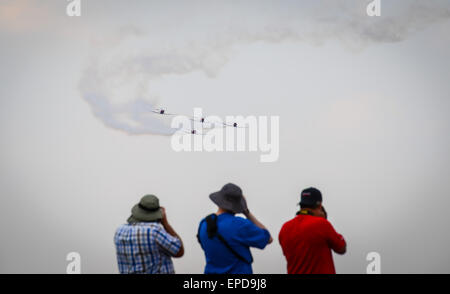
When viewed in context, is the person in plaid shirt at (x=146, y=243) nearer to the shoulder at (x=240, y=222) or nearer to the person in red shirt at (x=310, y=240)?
the shoulder at (x=240, y=222)

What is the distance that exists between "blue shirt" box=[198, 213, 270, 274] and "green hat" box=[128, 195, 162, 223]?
317 mm

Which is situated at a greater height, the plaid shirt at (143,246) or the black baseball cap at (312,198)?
the black baseball cap at (312,198)

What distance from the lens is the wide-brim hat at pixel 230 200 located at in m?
2.81

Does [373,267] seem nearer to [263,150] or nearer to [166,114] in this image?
[263,150]

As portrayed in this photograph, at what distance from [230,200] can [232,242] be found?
0.87 ft

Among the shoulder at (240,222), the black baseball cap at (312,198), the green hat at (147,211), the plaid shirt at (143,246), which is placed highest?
the black baseball cap at (312,198)

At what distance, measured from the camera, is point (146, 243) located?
106 inches

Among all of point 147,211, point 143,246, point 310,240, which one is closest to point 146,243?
point 143,246

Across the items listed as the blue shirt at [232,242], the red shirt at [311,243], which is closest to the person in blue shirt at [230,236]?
the blue shirt at [232,242]

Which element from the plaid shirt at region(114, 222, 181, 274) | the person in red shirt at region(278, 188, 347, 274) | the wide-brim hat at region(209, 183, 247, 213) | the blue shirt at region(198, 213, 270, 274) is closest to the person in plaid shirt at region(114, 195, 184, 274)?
the plaid shirt at region(114, 222, 181, 274)

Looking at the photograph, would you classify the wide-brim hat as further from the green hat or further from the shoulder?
the green hat

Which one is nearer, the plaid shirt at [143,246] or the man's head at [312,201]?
the plaid shirt at [143,246]

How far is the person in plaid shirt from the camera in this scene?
2.71 metres
